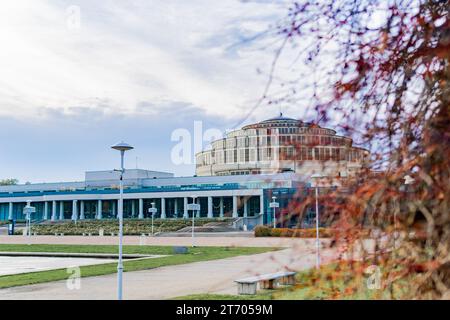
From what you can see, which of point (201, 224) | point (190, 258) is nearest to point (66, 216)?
point (201, 224)

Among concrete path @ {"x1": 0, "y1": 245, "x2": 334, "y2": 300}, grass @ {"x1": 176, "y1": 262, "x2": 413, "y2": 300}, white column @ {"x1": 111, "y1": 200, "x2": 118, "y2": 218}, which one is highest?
white column @ {"x1": 111, "y1": 200, "x2": 118, "y2": 218}

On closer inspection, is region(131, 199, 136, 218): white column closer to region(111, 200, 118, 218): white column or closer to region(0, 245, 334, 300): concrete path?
region(111, 200, 118, 218): white column

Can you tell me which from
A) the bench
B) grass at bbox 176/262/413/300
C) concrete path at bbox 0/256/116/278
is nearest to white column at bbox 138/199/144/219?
concrete path at bbox 0/256/116/278

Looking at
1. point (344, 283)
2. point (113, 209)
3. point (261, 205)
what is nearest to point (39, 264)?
point (344, 283)

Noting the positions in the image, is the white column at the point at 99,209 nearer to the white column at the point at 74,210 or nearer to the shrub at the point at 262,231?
the white column at the point at 74,210

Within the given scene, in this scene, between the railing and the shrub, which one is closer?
the shrub

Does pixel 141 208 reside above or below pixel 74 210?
above

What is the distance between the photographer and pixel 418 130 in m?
2.18

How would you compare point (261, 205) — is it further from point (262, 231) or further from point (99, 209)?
point (99, 209)

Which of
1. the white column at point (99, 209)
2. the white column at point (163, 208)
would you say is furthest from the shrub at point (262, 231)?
the white column at point (99, 209)
